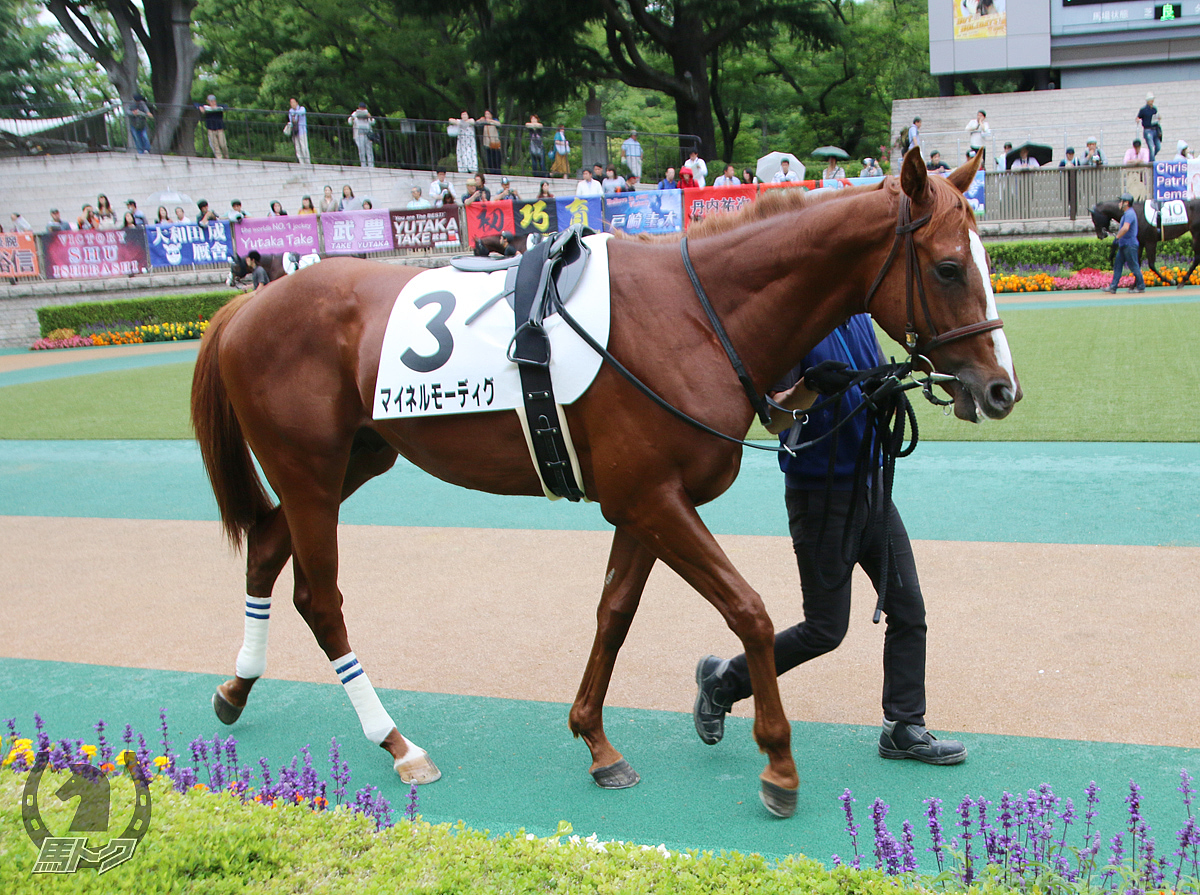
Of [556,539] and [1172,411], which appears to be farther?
[1172,411]

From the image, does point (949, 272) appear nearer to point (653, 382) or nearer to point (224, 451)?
point (653, 382)

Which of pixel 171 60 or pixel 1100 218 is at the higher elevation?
pixel 171 60

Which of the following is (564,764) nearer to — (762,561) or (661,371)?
(661,371)

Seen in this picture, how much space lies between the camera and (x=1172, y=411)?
28.2ft

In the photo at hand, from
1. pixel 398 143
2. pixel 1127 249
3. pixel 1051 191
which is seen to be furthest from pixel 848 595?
pixel 398 143

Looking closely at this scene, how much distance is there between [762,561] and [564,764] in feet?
7.59

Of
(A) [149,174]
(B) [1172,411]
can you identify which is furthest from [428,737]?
(A) [149,174]

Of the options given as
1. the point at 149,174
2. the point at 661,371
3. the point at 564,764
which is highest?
the point at 149,174

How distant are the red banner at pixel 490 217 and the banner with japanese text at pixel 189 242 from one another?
19.4ft

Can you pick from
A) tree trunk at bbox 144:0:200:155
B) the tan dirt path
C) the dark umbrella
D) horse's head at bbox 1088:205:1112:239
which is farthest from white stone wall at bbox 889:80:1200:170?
the tan dirt path

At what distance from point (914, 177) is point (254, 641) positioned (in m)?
3.00

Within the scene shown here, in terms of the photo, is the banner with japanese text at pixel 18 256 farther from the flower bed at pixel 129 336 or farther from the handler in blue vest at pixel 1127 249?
the handler in blue vest at pixel 1127 249

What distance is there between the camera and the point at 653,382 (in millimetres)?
3205

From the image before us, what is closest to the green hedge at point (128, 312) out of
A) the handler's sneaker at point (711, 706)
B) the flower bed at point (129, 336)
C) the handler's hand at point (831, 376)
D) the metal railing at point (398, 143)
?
the flower bed at point (129, 336)
